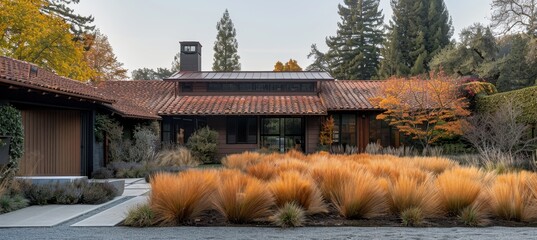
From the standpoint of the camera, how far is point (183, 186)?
5.71 metres

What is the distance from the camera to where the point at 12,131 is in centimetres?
895

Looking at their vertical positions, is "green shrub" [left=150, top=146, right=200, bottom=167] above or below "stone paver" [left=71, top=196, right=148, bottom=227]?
above

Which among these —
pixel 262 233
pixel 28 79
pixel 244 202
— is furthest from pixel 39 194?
pixel 262 233

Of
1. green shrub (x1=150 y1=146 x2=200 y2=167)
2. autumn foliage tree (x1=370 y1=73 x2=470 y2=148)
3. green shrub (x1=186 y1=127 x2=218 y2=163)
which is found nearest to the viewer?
green shrub (x1=150 y1=146 x2=200 y2=167)

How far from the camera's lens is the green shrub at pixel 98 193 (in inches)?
296

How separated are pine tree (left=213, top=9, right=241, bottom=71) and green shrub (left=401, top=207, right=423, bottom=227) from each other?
36.6 m

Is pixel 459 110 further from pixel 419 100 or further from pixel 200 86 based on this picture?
pixel 200 86

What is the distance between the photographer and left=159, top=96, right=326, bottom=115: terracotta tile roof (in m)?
18.5

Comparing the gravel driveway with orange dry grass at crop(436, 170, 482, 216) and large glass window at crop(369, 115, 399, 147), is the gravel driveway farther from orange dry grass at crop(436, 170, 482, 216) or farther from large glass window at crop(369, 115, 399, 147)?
large glass window at crop(369, 115, 399, 147)

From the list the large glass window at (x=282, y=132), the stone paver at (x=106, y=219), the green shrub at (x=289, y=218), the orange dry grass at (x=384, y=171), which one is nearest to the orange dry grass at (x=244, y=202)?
the green shrub at (x=289, y=218)

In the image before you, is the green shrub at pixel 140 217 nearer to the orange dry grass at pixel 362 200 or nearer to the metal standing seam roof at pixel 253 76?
the orange dry grass at pixel 362 200

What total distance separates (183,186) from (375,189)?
279 centimetres

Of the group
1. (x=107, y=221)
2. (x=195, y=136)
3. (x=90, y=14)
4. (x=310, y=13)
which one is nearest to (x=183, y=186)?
(x=107, y=221)

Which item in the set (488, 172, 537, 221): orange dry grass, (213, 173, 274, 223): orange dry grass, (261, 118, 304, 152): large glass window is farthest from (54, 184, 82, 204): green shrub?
(261, 118, 304, 152): large glass window
